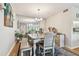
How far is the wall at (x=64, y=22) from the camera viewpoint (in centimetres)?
316

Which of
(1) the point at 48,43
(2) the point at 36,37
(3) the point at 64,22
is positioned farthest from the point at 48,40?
(3) the point at 64,22

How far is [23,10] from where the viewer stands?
277 cm

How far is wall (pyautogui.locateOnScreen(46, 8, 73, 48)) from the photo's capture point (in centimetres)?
316

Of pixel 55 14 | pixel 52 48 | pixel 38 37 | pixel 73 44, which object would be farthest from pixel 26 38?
pixel 73 44

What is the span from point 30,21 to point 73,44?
1.74 metres

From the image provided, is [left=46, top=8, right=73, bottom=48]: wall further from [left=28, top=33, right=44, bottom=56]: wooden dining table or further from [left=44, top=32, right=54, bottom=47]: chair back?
[left=28, top=33, right=44, bottom=56]: wooden dining table

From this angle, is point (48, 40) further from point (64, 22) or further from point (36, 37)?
point (64, 22)

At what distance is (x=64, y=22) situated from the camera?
11.1ft

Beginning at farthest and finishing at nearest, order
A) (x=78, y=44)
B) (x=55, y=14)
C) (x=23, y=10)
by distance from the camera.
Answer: (x=55, y=14) < (x=78, y=44) < (x=23, y=10)

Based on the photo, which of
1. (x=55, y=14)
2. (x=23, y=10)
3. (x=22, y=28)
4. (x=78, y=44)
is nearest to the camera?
(x=22, y=28)

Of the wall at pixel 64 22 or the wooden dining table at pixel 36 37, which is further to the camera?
the wall at pixel 64 22

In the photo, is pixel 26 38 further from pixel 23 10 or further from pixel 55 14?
pixel 55 14

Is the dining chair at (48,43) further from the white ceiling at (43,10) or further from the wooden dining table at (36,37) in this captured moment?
the white ceiling at (43,10)

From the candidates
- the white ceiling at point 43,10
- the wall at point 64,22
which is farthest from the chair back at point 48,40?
the white ceiling at point 43,10
